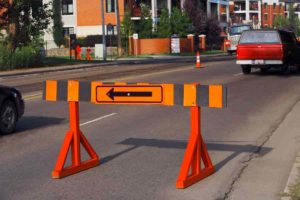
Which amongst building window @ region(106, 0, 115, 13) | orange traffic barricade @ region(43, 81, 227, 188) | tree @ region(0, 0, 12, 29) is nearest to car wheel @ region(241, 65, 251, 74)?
tree @ region(0, 0, 12, 29)

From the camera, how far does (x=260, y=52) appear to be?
25047 mm

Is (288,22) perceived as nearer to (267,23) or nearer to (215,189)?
(267,23)

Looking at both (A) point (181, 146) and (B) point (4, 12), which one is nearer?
(A) point (181, 146)

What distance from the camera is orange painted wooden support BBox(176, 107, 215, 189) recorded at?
7414 millimetres

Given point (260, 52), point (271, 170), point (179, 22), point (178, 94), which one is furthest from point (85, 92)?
point (179, 22)

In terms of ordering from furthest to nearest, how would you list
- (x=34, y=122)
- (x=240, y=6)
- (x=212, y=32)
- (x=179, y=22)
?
(x=240, y=6) < (x=212, y=32) < (x=179, y=22) < (x=34, y=122)

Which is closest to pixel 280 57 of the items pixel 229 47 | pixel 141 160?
pixel 141 160

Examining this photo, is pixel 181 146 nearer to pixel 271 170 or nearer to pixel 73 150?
pixel 271 170

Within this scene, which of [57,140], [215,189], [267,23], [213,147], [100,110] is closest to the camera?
[215,189]

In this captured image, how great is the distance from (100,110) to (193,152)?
7669mm

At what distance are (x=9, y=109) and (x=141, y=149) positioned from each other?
10.2 ft

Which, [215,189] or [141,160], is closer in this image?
[215,189]

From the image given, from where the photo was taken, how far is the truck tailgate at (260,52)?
24.9m

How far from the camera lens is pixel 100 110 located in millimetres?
15102
